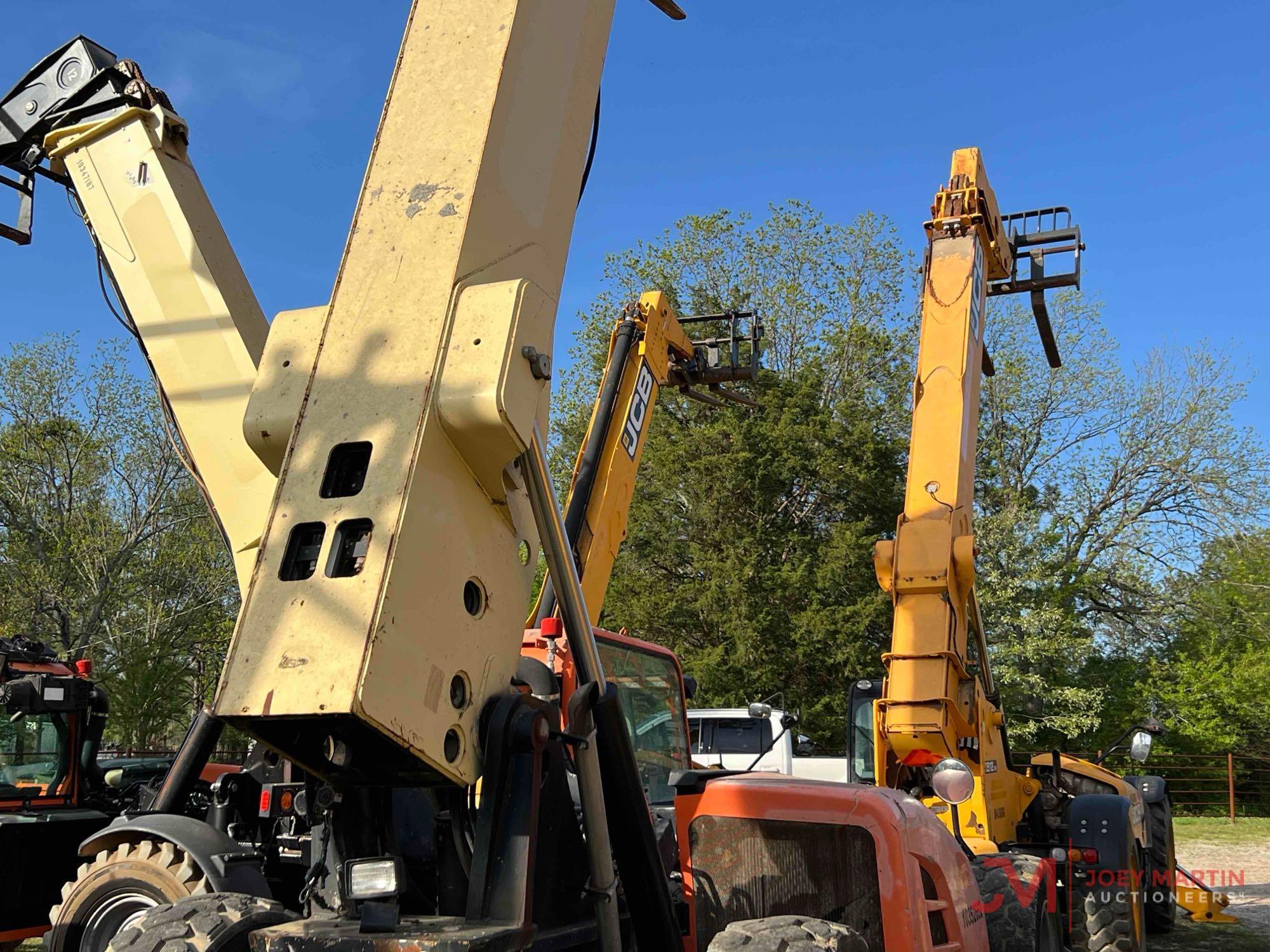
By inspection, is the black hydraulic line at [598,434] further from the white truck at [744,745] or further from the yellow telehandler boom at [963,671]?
the white truck at [744,745]

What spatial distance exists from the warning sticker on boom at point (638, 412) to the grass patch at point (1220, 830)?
508 inches

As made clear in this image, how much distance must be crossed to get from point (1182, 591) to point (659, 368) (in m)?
22.9

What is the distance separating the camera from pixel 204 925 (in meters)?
3.36

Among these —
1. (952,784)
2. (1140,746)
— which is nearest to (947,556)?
(1140,746)

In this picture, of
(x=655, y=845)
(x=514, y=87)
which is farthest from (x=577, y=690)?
(x=514, y=87)

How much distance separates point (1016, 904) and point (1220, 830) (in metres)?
17.1

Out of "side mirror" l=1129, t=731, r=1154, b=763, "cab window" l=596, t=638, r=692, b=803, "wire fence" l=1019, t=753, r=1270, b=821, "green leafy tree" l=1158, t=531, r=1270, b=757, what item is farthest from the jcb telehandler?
"green leafy tree" l=1158, t=531, r=1270, b=757

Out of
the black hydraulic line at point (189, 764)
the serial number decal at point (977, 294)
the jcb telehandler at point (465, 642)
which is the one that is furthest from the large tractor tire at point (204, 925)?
the serial number decal at point (977, 294)

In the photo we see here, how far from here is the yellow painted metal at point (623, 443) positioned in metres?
8.32

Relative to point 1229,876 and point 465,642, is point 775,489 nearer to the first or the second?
point 1229,876

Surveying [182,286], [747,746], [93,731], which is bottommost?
[93,731]

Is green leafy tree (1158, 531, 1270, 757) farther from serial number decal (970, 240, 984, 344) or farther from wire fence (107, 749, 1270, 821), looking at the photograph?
serial number decal (970, 240, 984, 344)

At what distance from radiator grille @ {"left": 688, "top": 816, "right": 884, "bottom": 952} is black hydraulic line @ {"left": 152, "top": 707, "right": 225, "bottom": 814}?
2.30 meters

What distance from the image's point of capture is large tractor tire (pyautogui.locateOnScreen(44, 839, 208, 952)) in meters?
5.46
